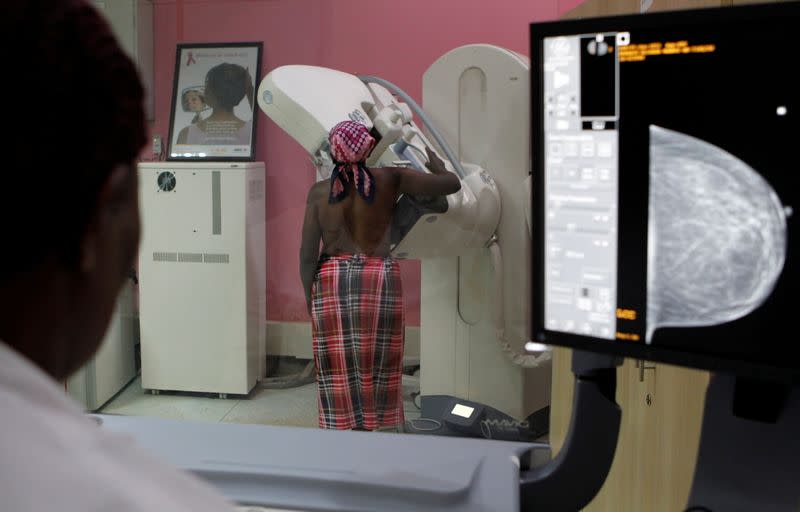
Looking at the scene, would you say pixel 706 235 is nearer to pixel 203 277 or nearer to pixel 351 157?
pixel 351 157

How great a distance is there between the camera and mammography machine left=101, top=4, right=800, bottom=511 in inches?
26.0

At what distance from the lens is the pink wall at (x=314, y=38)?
251cm

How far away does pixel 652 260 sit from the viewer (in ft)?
2.42

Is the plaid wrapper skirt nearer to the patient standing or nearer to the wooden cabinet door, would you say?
the patient standing

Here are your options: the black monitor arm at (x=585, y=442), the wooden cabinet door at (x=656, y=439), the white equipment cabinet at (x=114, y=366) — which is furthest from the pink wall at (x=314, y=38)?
the black monitor arm at (x=585, y=442)

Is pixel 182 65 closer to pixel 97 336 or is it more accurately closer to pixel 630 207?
pixel 630 207

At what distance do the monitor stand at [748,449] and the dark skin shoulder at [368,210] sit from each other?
1.70m

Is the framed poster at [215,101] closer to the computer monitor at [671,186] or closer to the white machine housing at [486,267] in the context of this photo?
the white machine housing at [486,267]

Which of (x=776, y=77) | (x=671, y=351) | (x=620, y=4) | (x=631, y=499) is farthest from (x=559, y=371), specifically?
(x=776, y=77)

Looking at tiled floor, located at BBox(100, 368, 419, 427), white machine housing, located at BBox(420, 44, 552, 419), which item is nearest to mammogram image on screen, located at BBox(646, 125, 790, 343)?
white machine housing, located at BBox(420, 44, 552, 419)

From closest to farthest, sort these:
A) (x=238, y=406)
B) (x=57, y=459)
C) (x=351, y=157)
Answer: (x=57, y=459) → (x=351, y=157) → (x=238, y=406)

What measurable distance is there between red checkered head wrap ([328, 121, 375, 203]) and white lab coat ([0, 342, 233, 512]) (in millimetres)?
1991

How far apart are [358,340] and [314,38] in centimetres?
97

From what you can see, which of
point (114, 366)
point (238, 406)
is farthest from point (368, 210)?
point (114, 366)
